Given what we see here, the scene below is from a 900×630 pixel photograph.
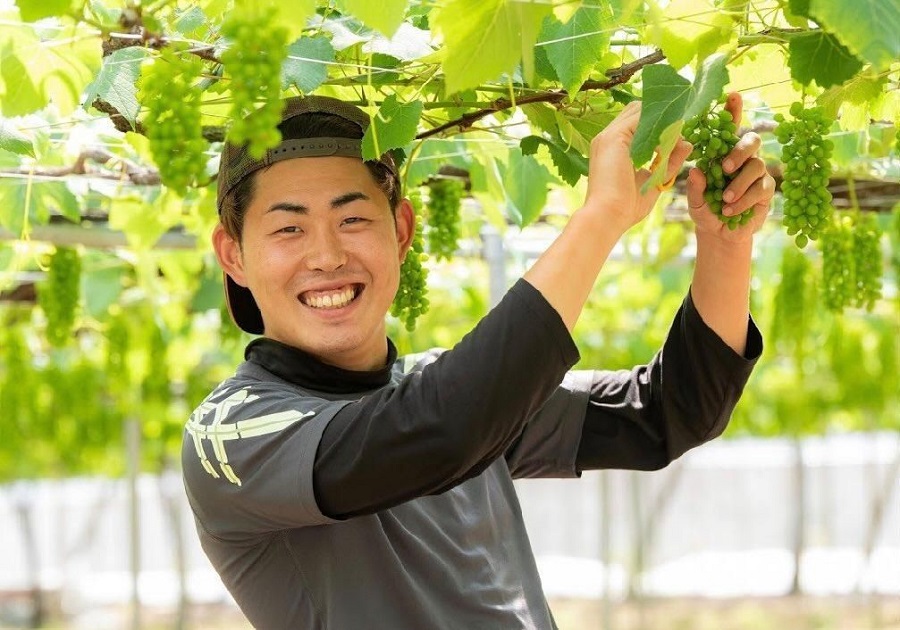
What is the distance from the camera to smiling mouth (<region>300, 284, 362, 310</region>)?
211 centimetres

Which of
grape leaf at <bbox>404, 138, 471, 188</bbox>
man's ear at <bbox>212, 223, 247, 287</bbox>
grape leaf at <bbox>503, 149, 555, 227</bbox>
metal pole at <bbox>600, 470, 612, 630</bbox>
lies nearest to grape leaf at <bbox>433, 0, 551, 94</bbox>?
man's ear at <bbox>212, 223, 247, 287</bbox>

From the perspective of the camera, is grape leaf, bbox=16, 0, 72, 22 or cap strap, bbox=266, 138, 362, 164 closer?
grape leaf, bbox=16, 0, 72, 22

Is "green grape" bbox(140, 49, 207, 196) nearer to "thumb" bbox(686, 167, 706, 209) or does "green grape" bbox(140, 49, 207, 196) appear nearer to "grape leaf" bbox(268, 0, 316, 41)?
"grape leaf" bbox(268, 0, 316, 41)

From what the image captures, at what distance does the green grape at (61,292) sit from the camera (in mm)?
4484

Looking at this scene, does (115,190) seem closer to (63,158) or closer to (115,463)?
(63,158)

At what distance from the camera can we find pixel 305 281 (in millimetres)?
2090

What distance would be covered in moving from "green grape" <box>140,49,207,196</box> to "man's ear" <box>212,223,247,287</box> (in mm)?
888

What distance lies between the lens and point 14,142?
7.68 feet

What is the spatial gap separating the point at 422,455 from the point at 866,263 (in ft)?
7.85

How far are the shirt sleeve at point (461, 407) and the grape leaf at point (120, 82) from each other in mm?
655

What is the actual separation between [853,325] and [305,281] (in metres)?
7.88

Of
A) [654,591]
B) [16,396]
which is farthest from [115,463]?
[16,396]

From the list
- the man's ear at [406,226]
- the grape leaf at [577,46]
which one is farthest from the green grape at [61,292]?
the grape leaf at [577,46]

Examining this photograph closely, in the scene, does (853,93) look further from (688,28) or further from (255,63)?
(255,63)
